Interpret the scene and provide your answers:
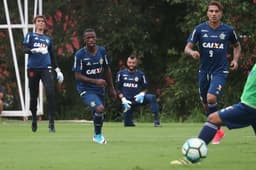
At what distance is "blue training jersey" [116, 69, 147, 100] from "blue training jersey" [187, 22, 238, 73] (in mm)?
9457

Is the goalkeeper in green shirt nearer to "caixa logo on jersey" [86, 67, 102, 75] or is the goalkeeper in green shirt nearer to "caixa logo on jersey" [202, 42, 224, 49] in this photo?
Answer: "caixa logo on jersey" [202, 42, 224, 49]

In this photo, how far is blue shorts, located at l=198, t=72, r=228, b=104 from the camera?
1470 cm

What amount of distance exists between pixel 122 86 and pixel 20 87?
5.76 meters

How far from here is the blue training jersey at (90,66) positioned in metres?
15.5

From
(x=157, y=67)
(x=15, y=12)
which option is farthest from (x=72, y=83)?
(x=15, y=12)

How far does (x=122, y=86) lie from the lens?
968 inches

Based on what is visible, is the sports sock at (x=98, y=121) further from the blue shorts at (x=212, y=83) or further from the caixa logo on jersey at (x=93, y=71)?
the blue shorts at (x=212, y=83)

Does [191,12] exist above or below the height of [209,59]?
below

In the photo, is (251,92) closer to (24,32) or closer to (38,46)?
(38,46)

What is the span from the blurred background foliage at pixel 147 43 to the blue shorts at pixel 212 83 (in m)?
14.7

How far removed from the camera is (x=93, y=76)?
15.6m

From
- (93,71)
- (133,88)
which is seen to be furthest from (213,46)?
(133,88)

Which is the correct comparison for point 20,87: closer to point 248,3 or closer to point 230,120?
point 248,3

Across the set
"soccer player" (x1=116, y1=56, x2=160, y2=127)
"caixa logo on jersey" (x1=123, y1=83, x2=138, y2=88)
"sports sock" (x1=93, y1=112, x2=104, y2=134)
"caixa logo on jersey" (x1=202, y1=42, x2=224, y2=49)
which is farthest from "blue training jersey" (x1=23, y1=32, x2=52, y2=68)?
"caixa logo on jersey" (x1=123, y1=83, x2=138, y2=88)
